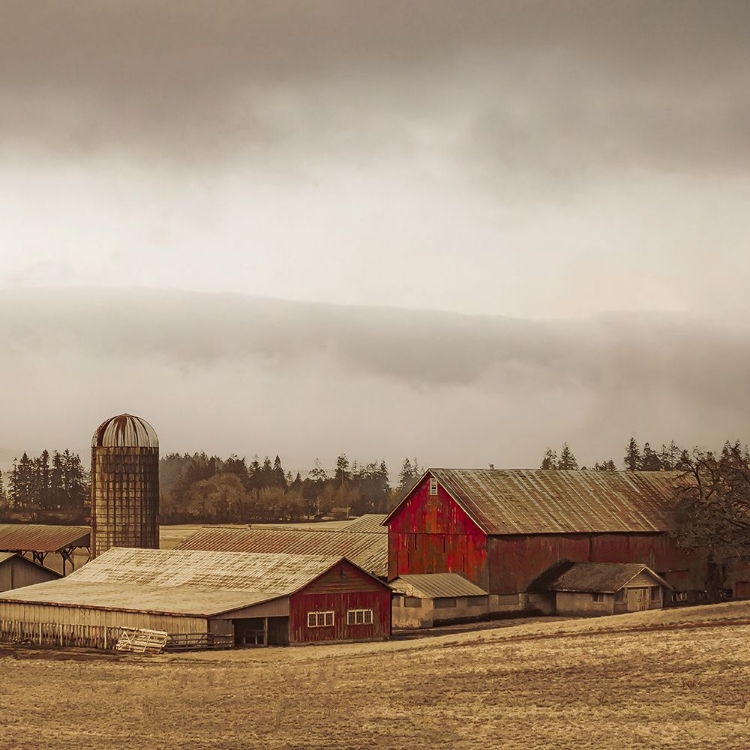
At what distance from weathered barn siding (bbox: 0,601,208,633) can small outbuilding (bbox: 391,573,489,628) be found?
1226cm

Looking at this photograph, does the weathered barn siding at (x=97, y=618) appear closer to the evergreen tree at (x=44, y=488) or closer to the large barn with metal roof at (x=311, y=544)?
the large barn with metal roof at (x=311, y=544)

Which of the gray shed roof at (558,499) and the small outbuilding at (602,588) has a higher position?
the gray shed roof at (558,499)

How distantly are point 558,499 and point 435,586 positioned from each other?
10912mm

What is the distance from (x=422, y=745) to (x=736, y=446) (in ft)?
134

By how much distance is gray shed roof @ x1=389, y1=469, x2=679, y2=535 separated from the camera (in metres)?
68.0

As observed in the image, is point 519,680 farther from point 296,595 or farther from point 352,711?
point 296,595

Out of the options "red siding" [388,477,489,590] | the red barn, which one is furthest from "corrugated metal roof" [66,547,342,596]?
the red barn

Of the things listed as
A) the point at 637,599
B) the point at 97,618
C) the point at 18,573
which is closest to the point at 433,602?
the point at 637,599

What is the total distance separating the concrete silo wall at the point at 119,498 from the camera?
244ft

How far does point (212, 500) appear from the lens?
192875 millimetres

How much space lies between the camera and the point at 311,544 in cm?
7550

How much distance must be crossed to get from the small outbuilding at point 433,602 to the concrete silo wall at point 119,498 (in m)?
17.7

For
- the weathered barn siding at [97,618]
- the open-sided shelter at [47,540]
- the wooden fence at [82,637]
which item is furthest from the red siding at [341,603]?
the open-sided shelter at [47,540]

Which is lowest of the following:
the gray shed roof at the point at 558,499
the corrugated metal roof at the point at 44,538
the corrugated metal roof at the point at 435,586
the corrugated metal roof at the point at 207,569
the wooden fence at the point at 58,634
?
the wooden fence at the point at 58,634
